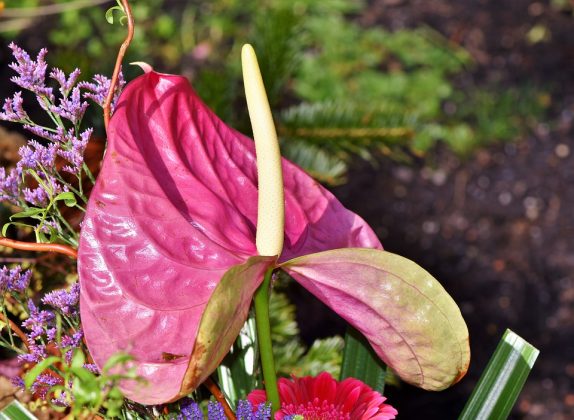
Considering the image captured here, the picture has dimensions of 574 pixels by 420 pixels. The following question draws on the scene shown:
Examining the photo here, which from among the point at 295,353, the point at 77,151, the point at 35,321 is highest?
the point at 77,151

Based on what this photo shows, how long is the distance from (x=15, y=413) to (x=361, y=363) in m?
0.27

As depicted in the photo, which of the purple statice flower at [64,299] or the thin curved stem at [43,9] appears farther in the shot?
the thin curved stem at [43,9]

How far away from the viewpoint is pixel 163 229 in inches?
19.5

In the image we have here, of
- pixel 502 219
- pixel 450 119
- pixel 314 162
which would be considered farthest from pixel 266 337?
pixel 450 119

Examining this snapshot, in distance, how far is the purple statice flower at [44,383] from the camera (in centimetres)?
49

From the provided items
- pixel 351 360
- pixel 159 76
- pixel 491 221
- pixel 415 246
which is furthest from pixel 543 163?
pixel 159 76

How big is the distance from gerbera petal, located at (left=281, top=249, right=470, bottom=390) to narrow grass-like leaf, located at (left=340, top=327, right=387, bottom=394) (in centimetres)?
8

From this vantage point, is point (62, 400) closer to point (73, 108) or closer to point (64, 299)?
point (64, 299)

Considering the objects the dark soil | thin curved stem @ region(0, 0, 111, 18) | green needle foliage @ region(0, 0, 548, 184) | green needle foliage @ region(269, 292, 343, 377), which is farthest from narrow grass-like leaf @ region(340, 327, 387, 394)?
thin curved stem @ region(0, 0, 111, 18)

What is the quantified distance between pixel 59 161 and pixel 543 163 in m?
1.45

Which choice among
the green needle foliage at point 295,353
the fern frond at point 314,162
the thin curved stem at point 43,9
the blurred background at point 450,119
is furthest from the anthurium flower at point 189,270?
the thin curved stem at point 43,9

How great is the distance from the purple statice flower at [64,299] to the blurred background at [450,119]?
975 mm

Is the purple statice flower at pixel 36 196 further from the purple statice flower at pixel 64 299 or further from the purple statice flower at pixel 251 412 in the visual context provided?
the purple statice flower at pixel 251 412

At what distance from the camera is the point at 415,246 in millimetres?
1748
